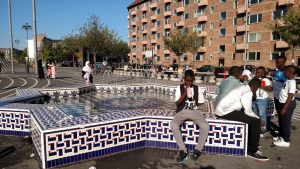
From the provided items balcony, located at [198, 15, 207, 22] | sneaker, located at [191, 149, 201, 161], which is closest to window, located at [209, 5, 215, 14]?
balcony, located at [198, 15, 207, 22]

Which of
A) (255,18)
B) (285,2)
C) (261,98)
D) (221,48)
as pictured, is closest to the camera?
(261,98)

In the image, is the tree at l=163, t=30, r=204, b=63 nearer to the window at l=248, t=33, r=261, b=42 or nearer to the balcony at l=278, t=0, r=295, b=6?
the window at l=248, t=33, r=261, b=42

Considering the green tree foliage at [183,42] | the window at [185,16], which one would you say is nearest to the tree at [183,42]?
the green tree foliage at [183,42]

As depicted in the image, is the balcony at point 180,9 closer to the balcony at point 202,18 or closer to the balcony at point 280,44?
the balcony at point 202,18

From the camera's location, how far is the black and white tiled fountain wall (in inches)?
178

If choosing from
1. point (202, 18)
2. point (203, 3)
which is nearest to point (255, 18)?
point (202, 18)

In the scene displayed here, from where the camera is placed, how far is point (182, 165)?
4598 millimetres

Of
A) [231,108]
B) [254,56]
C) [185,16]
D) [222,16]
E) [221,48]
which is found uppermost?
[185,16]

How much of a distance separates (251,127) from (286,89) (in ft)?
4.77

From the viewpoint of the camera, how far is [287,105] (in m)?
5.45

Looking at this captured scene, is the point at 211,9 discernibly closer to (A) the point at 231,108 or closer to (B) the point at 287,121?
(B) the point at 287,121

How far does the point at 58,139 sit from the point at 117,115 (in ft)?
4.66

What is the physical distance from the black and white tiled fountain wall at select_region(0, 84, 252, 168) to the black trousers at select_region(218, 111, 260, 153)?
0.33 feet

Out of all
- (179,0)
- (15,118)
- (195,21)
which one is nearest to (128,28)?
(179,0)
